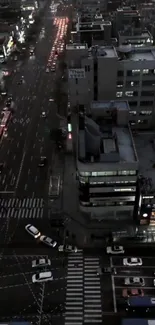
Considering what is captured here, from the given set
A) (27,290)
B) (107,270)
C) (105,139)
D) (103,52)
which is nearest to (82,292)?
(107,270)

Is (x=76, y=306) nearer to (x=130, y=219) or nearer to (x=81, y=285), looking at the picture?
(x=81, y=285)

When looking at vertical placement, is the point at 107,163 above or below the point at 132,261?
above

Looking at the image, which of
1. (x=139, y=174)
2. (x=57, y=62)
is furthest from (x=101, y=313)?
(x=57, y=62)

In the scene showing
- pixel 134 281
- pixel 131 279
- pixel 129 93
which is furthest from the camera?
pixel 129 93

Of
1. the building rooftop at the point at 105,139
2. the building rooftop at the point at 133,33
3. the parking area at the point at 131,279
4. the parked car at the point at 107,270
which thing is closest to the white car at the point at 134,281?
the parking area at the point at 131,279

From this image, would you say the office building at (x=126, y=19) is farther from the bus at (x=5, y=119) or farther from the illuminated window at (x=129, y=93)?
the bus at (x=5, y=119)

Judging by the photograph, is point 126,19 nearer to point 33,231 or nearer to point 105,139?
point 105,139
